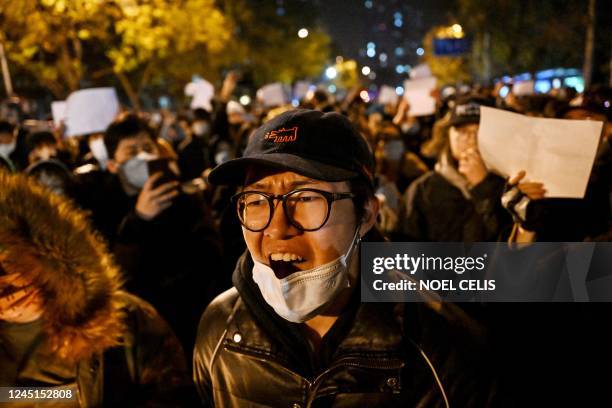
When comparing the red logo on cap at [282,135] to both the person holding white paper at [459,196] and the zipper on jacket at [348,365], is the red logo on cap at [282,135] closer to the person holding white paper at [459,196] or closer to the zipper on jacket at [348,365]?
the zipper on jacket at [348,365]

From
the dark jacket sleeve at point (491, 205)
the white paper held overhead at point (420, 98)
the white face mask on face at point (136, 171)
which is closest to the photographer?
the dark jacket sleeve at point (491, 205)

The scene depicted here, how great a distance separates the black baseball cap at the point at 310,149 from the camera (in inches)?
68.8

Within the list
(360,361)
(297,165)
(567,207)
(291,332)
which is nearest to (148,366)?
(291,332)

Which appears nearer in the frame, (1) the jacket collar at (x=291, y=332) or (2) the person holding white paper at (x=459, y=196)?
(1) the jacket collar at (x=291, y=332)

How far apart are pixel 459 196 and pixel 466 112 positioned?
0.61 m

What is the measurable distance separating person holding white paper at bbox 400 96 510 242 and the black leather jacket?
64.1 inches

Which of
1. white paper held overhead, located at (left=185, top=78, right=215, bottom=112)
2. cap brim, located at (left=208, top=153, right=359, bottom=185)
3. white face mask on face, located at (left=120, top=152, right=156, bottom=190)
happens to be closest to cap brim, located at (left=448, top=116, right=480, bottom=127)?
cap brim, located at (left=208, top=153, right=359, bottom=185)

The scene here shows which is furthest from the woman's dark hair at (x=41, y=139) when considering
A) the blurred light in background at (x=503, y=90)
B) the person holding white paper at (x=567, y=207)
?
the blurred light in background at (x=503, y=90)

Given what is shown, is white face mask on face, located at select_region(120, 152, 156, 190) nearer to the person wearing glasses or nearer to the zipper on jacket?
the person wearing glasses

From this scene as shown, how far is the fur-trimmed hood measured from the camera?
185cm

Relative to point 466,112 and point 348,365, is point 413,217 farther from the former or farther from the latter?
point 348,365

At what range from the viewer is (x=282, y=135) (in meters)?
1.84

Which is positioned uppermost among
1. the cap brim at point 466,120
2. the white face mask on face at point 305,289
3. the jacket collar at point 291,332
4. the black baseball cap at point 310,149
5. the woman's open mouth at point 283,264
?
the black baseball cap at point 310,149

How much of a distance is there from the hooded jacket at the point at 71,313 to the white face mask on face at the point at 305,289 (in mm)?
A: 668
